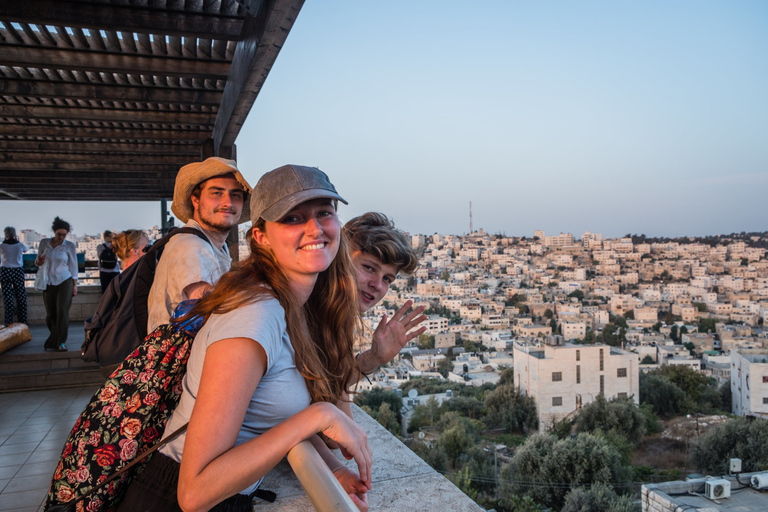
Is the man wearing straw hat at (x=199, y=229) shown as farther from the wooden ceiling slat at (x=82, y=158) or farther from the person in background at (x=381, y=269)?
the wooden ceiling slat at (x=82, y=158)

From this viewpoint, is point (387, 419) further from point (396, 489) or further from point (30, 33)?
point (396, 489)

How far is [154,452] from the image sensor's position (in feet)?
3.00

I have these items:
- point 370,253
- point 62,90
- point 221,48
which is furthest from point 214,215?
point 62,90

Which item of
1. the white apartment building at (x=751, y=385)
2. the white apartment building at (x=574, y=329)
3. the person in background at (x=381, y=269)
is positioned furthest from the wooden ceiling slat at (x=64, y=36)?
the white apartment building at (x=574, y=329)

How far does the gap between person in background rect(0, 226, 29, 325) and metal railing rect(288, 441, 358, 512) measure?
631cm

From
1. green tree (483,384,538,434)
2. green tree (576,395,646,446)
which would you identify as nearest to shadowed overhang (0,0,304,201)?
green tree (576,395,646,446)

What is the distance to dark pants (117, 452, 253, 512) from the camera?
0.89m

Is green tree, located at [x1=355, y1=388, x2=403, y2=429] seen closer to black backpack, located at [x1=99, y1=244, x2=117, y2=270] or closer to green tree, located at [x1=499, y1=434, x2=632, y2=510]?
green tree, located at [x1=499, y1=434, x2=632, y2=510]

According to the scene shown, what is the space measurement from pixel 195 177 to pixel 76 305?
679 centimetres

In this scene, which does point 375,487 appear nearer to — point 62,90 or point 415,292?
point 62,90

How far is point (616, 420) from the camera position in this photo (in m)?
21.8

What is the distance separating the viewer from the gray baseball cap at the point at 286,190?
90cm

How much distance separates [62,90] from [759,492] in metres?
17.4

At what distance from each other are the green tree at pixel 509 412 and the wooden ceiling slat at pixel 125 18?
2424 cm
